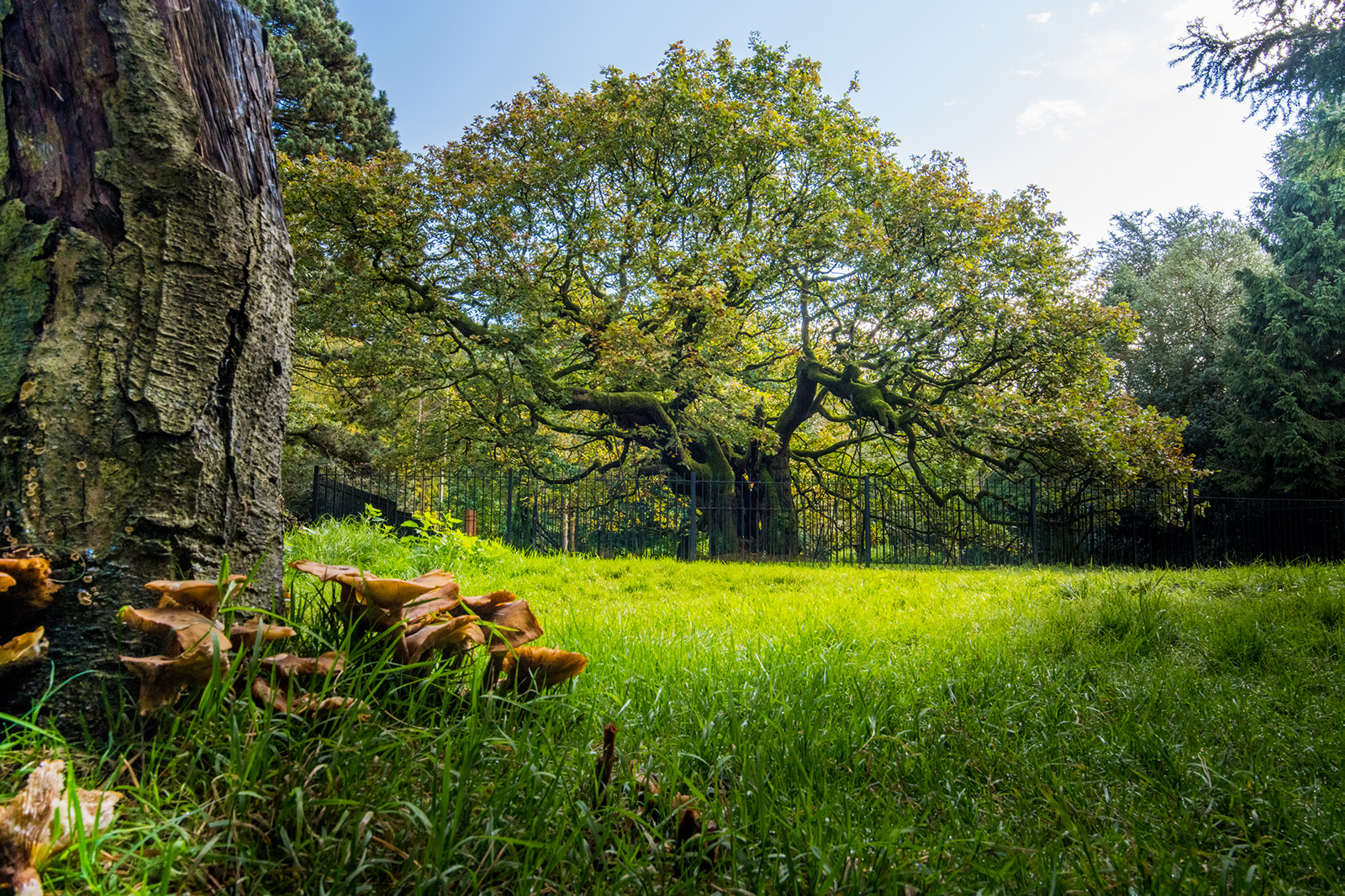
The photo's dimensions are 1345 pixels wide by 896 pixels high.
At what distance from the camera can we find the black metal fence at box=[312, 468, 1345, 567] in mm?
12398

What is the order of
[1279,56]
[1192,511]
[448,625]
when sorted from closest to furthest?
[448,625], [1279,56], [1192,511]

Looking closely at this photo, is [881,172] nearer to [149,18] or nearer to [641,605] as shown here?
[641,605]

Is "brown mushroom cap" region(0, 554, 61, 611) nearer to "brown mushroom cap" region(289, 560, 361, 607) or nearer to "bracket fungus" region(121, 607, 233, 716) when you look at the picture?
"bracket fungus" region(121, 607, 233, 716)

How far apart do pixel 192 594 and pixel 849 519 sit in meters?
13.5

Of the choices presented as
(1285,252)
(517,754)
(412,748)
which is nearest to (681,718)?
(517,754)

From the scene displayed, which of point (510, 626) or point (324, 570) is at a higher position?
point (324, 570)

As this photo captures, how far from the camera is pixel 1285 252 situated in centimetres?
1773

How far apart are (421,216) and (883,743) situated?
11.1 meters

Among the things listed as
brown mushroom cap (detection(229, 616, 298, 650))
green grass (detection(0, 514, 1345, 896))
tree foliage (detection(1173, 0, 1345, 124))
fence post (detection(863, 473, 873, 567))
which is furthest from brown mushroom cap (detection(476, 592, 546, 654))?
fence post (detection(863, 473, 873, 567))

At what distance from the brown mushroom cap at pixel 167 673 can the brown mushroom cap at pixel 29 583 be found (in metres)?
0.26

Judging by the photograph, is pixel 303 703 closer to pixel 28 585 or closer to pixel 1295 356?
pixel 28 585

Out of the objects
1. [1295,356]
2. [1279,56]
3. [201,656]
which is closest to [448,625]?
[201,656]

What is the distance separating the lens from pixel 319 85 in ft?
53.8

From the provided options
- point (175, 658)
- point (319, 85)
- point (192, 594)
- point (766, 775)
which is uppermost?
point (319, 85)
